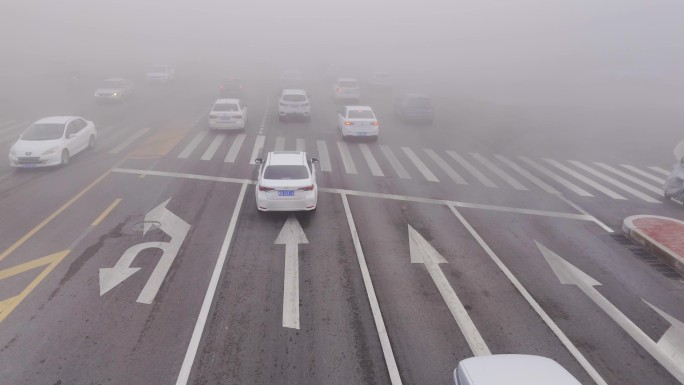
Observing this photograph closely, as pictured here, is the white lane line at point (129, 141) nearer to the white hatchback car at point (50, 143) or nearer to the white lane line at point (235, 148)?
the white hatchback car at point (50, 143)

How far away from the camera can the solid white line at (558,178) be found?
16.6 meters

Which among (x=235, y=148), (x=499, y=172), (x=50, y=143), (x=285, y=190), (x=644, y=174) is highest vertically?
(x=285, y=190)

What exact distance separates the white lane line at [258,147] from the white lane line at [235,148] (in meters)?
0.73

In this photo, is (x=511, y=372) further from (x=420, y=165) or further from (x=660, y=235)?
(x=420, y=165)

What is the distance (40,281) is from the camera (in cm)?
921

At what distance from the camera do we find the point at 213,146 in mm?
21312

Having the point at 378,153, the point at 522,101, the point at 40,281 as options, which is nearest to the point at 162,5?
the point at 522,101

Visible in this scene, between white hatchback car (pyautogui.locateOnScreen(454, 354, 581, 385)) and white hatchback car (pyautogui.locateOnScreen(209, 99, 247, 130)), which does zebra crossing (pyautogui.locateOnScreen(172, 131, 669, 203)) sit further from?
white hatchback car (pyautogui.locateOnScreen(454, 354, 581, 385))

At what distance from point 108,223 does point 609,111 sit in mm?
34086

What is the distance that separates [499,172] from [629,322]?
35.4 ft

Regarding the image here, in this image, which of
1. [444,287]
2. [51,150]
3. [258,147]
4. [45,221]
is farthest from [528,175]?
[51,150]

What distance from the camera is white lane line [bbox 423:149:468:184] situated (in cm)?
1736

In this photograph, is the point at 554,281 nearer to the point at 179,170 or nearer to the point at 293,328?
the point at 293,328

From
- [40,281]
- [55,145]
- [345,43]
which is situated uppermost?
[345,43]
